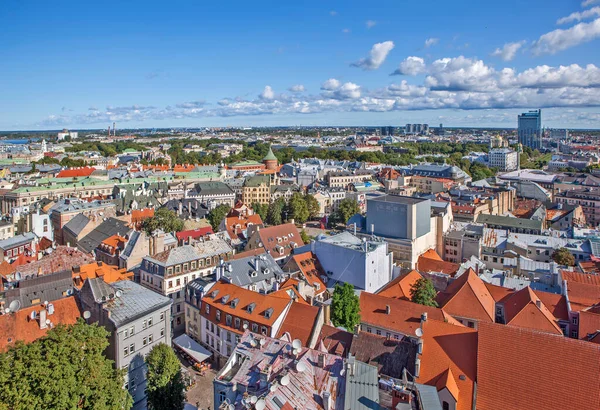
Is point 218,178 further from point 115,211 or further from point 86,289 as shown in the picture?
point 86,289

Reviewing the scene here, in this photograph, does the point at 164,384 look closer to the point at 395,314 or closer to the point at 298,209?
the point at 395,314

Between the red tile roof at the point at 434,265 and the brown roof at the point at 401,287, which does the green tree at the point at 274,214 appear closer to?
the red tile roof at the point at 434,265

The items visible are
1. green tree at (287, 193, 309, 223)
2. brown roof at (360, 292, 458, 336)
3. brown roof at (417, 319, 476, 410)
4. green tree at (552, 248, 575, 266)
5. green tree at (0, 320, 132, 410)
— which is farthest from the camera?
green tree at (287, 193, 309, 223)

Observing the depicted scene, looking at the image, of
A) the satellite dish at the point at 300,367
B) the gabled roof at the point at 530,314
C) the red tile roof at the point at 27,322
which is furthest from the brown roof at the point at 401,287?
the red tile roof at the point at 27,322

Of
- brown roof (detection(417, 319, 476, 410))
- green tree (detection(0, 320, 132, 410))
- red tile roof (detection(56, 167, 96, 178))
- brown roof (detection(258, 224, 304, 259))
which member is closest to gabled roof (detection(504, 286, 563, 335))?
brown roof (detection(417, 319, 476, 410))

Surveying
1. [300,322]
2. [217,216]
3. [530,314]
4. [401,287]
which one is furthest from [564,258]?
[217,216]

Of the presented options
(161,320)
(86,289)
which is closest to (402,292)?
(161,320)

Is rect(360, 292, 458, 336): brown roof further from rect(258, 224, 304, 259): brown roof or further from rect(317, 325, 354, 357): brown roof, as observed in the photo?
rect(258, 224, 304, 259): brown roof
